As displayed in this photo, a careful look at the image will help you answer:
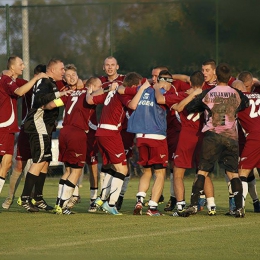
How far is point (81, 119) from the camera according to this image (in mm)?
13281

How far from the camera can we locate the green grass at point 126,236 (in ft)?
29.7

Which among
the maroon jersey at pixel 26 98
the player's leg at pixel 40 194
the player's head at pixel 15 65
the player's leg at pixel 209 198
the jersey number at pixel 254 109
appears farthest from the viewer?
the maroon jersey at pixel 26 98

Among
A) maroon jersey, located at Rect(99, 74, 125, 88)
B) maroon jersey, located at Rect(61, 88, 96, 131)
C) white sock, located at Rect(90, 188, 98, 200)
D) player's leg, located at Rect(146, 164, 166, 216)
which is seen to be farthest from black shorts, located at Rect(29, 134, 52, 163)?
player's leg, located at Rect(146, 164, 166, 216)

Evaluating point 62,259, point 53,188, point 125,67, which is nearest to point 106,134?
point 62,259

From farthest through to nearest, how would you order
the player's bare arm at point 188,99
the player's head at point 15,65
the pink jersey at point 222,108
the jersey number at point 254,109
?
the player's head at point 15,65 < the jersey number at point 254,109 < the player's bare arm at point 188,99 < the pink jersey at point 222,108

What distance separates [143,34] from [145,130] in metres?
10.7

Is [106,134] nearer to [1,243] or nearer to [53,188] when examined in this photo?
[1,243]

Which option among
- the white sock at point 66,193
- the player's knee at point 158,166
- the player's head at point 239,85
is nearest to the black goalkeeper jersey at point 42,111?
the white sock at point 66,193

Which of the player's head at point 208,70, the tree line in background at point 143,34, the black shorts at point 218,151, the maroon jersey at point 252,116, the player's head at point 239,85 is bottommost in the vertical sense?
the black shorts at point 218,151

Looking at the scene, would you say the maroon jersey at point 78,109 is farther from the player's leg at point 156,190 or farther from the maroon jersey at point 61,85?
the player's leg at point 156,190

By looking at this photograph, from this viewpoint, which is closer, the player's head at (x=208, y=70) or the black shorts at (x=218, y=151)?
the black shorts at (x=218, y=151)

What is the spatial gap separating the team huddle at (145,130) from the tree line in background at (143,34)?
8.53 metres

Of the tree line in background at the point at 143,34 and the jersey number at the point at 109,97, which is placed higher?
the tree line in background at the point at 143,34

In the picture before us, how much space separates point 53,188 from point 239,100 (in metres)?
8.56
